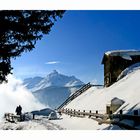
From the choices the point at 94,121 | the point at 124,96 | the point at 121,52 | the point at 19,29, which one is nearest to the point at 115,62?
the point at 121,52

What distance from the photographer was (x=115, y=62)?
5378 centimetres

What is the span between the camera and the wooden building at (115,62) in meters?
53.5

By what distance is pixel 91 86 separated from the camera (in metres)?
58.9

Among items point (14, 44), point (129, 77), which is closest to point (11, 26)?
point (14, 44)

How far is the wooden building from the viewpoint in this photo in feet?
176

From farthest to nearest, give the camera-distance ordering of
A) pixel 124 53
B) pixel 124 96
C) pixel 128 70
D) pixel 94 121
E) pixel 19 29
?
1. pixel 124 53
2. pixel 128 70
3. pixel 124 96
4. pixel 94 121
5. pixel 19 29

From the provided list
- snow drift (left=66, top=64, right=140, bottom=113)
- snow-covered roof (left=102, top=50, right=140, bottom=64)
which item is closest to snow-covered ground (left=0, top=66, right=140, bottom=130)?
snow drift (left=66, top=64, right=140, bottom=113)

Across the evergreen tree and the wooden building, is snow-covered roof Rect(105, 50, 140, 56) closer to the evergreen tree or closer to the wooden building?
the wooden building

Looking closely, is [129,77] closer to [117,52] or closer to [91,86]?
[117,52]

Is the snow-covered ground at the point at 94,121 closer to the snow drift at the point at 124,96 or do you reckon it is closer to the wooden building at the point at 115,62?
the snow drift at the point at 124,96

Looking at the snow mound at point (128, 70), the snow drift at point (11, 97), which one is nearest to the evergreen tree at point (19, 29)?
the snow drift at point (11, 97)

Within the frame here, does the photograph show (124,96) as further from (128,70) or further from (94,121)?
(128,70)

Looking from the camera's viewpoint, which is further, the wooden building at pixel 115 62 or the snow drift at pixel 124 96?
the wooden building at pixel 115 62
